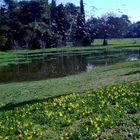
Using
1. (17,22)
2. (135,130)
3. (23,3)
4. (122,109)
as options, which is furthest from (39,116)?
(23,3)

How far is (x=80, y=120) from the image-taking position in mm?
9984

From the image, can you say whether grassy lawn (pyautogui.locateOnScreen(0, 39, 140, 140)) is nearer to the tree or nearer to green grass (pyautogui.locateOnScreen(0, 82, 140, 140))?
green grass (pyautogui.locateOnScreen(0, 82, 140, 140))

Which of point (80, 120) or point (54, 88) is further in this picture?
point (54, 88)

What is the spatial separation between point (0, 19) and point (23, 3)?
438 inches

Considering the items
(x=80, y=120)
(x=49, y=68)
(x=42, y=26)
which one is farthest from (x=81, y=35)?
(x=80, y=120)

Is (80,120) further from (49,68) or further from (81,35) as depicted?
(81,35)

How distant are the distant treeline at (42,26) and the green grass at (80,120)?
71.5m

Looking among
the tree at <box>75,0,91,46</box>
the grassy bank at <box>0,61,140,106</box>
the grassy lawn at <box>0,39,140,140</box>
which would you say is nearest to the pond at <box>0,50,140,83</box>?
the grassy bank at <box>0,61,140,106</box>

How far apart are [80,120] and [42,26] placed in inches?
3372

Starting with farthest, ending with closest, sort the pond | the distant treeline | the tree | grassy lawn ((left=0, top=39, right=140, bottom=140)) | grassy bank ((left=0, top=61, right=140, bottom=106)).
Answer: the tree, the distant treeline, the pond, grassy bank ((left=0, top=61, right=140, bottom=106)), grassy lawn ((left=0, top=39, right=140, bottom=140))

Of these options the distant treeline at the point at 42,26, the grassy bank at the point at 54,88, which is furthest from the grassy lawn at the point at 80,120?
the distant treeline at the point at 42,26

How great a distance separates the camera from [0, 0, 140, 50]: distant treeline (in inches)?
3549

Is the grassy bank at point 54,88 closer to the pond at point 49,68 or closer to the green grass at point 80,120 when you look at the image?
the green grass at point 80,120

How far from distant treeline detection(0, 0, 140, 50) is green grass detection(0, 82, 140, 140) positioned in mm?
71504
